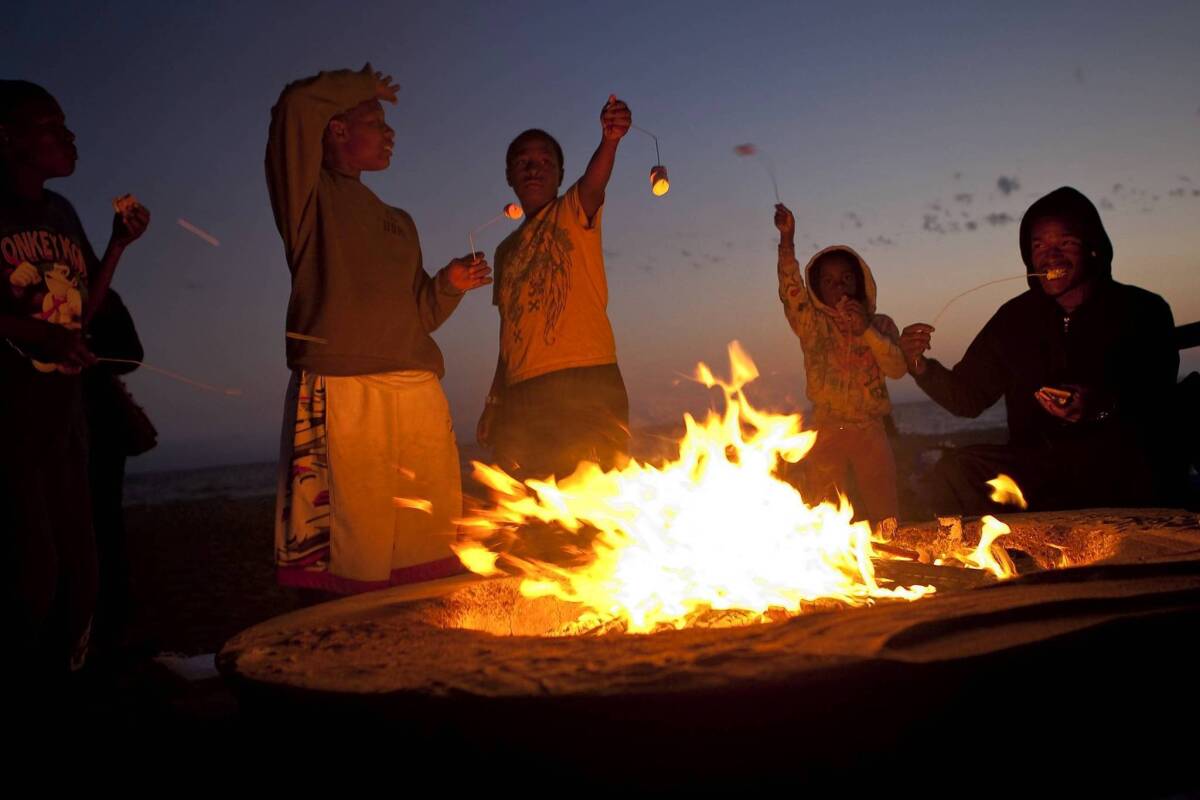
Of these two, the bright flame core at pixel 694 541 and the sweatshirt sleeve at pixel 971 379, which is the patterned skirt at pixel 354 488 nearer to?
the bright flame core at pixel 694 541

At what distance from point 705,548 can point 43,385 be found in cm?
279

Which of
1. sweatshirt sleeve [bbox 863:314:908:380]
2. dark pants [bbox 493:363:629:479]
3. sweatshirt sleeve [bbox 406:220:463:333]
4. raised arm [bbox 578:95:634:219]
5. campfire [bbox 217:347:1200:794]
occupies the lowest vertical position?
campfire [bbox 217:347:1200:794]

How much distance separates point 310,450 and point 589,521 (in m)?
1.33

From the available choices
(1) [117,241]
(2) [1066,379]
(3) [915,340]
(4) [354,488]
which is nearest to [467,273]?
(4) [354,488]

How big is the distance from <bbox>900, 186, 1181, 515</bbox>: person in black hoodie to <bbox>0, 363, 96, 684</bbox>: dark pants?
13.4ft

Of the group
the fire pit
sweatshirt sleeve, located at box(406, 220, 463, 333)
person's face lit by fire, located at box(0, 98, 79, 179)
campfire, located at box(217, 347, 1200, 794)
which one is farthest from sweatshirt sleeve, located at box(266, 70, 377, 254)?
the fire pit

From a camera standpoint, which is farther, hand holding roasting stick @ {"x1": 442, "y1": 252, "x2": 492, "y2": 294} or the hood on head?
the hood on head

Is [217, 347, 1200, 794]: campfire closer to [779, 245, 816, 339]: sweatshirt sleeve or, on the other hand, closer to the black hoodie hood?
the black hoodie hood

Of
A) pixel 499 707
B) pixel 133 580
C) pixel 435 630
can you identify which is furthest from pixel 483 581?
pixel 133 580

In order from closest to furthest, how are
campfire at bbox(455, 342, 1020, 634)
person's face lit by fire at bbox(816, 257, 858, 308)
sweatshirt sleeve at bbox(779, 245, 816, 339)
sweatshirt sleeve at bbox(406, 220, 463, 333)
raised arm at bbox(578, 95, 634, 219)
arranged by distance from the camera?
campfire at bbox(455, 342, 1020, 634), raised arm at bbox(578, 95, 634, 219), sweatshirt sleeve at bbox(406, 220, 463, 333), sweatshirt sleeve at bbox(779, 245, 816, 339), person's face lit by fire at bbox(816, 257, 858, 308)

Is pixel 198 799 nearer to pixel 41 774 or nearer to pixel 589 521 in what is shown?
pixel 41 774

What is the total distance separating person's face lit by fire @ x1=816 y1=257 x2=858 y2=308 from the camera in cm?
562

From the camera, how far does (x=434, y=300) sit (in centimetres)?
377

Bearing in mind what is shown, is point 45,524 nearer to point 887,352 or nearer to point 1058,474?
point 887,352
